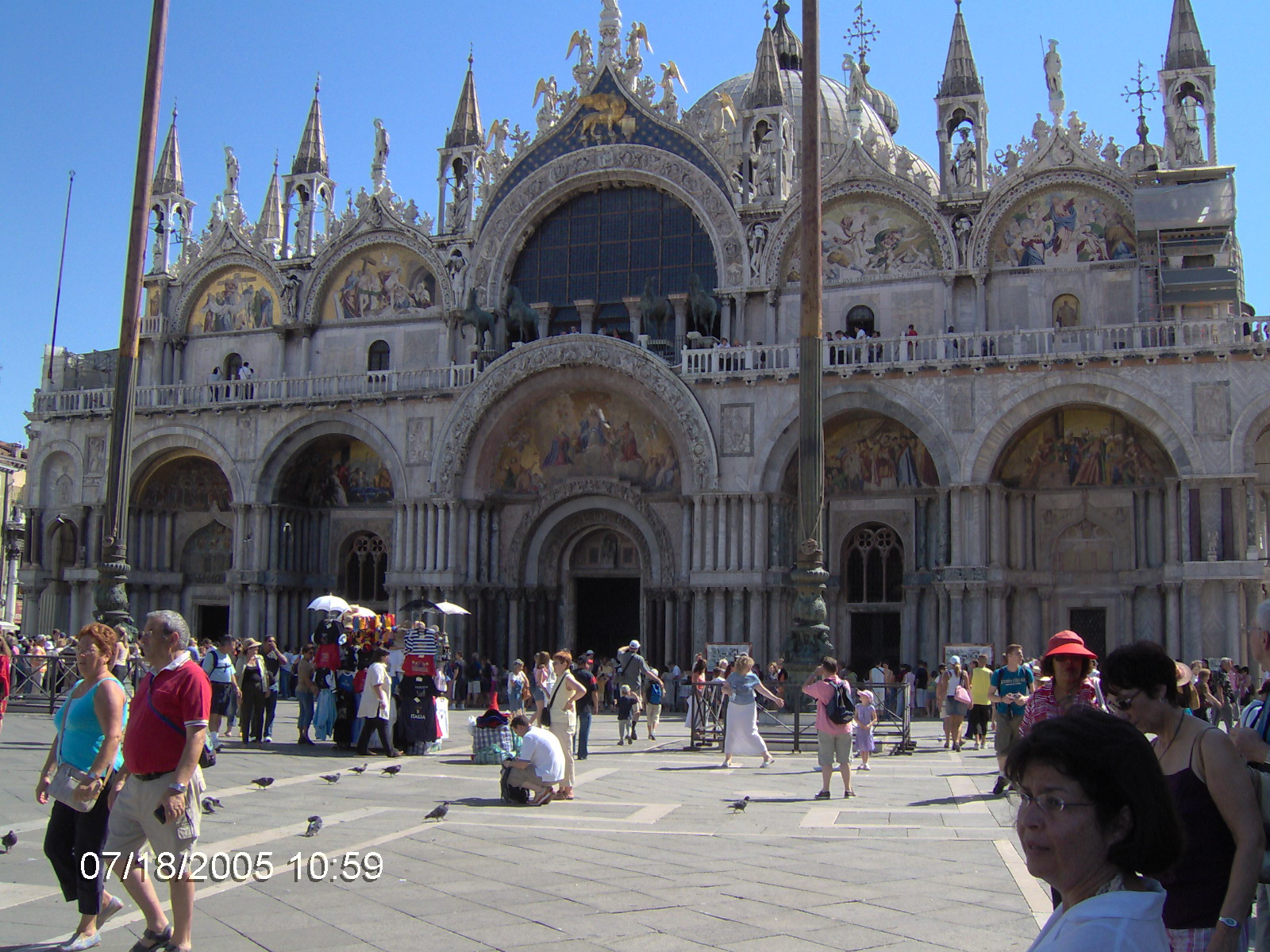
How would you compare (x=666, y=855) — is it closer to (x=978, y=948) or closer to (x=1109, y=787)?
(x=978, y=948)

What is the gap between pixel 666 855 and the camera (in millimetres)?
9758

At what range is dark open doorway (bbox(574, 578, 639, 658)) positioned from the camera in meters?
33.2

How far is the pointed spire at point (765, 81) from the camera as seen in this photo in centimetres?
3259

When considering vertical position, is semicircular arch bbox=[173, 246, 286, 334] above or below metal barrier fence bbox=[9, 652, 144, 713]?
above

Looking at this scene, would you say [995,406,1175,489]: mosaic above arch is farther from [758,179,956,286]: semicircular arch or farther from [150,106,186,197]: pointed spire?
[150,106,186,197]: pointed spire

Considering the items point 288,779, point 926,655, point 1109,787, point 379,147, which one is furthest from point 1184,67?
point 1109,787

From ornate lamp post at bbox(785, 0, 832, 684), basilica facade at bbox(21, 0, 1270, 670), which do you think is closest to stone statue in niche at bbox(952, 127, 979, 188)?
basilica facade at bbox(21, 0, 1270, 670)

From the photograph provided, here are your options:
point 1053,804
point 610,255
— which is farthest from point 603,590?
point 1053,804

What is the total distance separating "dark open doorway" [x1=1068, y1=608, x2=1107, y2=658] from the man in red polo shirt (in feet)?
81.8

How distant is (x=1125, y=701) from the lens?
504 centimetres

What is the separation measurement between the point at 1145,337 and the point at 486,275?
16594mm

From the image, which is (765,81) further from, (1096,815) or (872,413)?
(1096,815)

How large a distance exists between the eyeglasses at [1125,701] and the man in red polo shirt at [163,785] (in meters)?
4.47

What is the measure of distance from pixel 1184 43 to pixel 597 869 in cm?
2760
